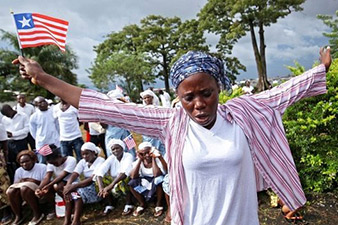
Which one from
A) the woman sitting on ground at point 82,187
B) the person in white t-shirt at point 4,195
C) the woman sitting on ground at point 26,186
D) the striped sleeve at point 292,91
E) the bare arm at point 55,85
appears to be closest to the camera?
the bare arm at point 55,85

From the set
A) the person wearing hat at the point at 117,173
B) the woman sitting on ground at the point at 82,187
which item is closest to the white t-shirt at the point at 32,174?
the woman sitting on ground at the point at 82,187

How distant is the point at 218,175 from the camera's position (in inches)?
44.9

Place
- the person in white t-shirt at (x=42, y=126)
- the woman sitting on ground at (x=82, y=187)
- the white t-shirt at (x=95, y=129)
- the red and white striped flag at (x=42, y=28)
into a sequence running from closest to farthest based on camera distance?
the red and white striped flag at (x=42, y=28) → the woman sitting on ground at (x=82, y=187) → the person in white t-shirt at (x=42, y=126) → the white t-shirt at (x=95, y=129)

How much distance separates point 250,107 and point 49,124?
16.0ft

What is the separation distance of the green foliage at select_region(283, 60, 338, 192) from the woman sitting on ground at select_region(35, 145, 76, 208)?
313cm

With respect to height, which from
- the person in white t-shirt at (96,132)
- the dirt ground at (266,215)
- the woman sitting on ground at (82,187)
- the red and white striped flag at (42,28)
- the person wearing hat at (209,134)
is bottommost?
the dirt ground at (266,215)

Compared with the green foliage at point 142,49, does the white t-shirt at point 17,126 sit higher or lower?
lower

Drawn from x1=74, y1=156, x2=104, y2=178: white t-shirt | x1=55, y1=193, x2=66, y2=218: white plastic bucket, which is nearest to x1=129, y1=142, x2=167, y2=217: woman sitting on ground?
x1=74, y1=156, x2=104, y2=178: white t-shirt

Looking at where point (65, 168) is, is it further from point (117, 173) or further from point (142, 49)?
point (142, 49)

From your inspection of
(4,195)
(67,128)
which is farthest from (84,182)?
(67,128)

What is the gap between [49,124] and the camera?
535 cm

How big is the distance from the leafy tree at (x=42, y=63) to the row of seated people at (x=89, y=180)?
20680 millimetres

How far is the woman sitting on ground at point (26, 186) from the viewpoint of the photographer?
162 inches

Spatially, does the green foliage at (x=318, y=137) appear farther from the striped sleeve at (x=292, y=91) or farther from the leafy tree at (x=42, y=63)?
the leafy tree at (x=42, y=63)
